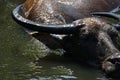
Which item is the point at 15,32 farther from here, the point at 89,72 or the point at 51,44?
the point at 89,72

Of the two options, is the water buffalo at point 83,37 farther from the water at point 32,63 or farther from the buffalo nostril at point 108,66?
the water at point 32,63

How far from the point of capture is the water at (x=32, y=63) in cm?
655

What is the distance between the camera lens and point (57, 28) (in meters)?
7.03

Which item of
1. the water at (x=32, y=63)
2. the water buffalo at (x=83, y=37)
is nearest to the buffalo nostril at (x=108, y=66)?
the water buffalo at (x=83, y=37)

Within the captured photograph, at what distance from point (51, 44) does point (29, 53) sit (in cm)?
39

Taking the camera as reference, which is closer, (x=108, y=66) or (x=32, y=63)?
(x=108, y=66)

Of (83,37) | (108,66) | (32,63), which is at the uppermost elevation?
(83,37)

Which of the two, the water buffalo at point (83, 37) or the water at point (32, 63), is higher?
the water buffalo at point (83, 37)

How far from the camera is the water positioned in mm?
6547

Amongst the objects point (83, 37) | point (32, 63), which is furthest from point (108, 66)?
point (32, 63)

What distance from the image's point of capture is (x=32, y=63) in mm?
7109

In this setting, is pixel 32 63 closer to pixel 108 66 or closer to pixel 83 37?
pixel 83 37

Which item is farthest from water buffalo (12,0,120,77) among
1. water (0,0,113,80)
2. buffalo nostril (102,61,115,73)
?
water (0,0,113,80)

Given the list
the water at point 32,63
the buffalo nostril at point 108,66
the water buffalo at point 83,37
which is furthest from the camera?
the water buffalo at point 83,37
